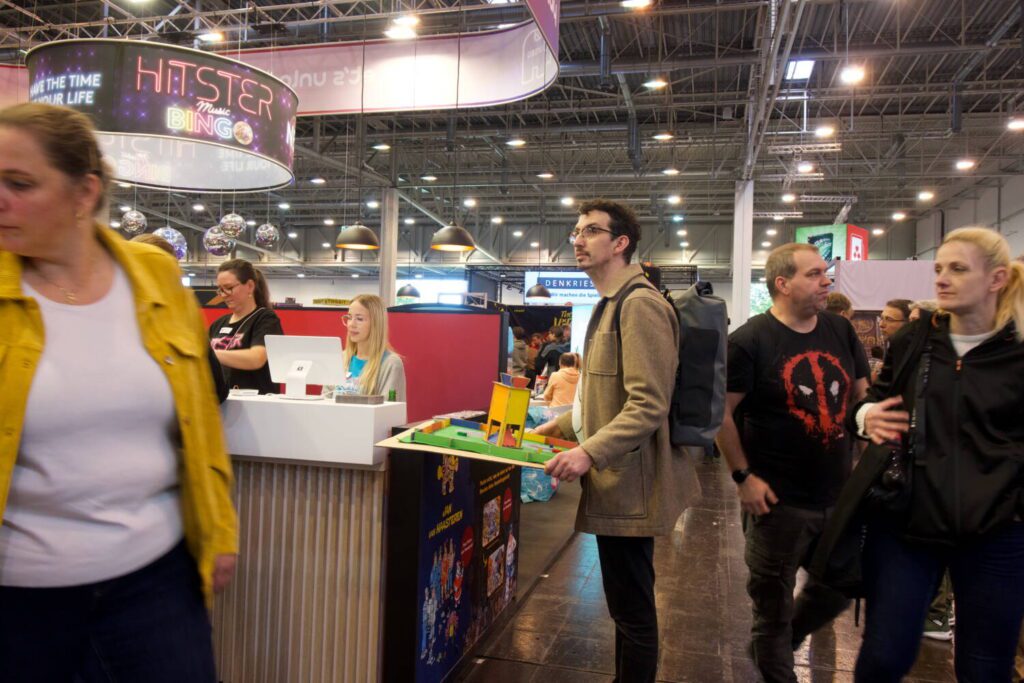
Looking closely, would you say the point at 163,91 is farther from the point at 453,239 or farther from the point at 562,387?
the point at 453,239

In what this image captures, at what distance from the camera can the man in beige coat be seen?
6.21 feet

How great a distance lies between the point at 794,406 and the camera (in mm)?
2312

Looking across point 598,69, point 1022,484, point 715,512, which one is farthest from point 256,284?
point 598,69

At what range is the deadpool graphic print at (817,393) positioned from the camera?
7.57 ft

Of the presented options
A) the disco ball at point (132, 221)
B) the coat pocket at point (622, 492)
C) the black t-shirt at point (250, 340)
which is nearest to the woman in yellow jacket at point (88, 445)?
the coat pocket at point (622, 492)

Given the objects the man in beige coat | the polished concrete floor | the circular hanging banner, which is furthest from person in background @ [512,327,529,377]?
the man in beige coat

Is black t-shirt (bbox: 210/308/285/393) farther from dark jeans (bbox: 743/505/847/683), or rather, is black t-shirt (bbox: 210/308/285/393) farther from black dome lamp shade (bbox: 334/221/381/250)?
black dome lamp shade (bbox: 334/221/381/250)

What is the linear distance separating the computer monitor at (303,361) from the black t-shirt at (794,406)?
1.49 metres

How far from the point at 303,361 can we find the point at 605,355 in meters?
1.26

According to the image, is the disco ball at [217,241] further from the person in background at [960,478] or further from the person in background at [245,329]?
the person in background at [960,478]

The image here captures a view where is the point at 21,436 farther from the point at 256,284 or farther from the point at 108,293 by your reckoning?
the point at 256,284

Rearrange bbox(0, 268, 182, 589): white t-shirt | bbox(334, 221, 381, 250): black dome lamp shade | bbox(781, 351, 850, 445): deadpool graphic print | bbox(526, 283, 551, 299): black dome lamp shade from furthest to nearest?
1. bbox(526, 283, 551, 299): black dome lamp shade
2. bbox(334, 221, 381, 250): black dome lamp shade
3. bbox(781, 351, 850, 445): deadpool graphic print
4. bbox(0, 268, 182, 589): white t-shirt

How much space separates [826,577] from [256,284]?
277 cm

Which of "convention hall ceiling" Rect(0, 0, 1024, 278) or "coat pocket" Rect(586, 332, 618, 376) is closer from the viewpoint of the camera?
"coat pocket" Rect(586, 332, 618, 376)
